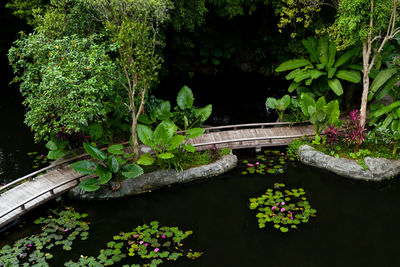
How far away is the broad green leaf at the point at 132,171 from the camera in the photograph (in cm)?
952

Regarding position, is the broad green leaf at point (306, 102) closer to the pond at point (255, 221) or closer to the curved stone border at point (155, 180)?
the pond at point (255, 221)

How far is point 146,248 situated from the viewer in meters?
8.15

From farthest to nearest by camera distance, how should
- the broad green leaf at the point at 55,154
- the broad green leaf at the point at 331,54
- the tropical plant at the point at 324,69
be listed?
the broad green leaf at the point at 331,54, the tropical plant at the point at 324,69, the broad green leaf at the point at 55,154

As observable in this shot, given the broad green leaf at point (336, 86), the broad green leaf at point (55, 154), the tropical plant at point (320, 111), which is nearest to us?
the broad green leaf at point (55, 154)

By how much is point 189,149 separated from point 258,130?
302 centimetres

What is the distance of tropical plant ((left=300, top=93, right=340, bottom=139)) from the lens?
11164 mm

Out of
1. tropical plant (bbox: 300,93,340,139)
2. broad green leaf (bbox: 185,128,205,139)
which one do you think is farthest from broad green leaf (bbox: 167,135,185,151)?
tropical plant (bbox: 300,93,340,139)

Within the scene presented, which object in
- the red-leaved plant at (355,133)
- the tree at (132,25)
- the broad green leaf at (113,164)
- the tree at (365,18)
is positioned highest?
the tree at (132,25)

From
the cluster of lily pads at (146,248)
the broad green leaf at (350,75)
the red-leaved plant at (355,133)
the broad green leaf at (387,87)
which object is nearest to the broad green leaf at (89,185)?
the cluster of lily pads at (146,248)

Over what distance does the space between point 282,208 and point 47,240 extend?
537 centimetres

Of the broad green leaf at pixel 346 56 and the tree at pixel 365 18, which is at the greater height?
the tree at pixel 365 18

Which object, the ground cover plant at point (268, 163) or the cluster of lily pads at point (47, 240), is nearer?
the cluster of lily pads at point (47, 240)

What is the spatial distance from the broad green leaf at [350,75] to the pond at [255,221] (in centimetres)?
323

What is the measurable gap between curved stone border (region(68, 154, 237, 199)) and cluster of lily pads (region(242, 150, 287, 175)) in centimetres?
57
